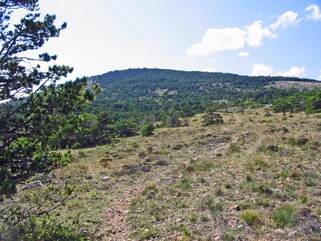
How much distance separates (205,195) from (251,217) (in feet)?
11.9

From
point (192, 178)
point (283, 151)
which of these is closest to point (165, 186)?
point (192, 178)

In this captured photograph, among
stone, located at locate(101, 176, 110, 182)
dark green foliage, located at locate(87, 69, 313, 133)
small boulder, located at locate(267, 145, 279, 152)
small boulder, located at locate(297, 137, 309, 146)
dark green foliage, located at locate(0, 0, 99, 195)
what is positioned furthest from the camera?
dark green foliage, located at locate(87, 69, 313, 133)

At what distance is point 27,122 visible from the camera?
1068 cm

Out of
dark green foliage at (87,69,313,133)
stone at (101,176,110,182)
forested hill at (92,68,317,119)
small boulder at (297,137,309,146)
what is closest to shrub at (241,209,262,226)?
stone at (101,176,110,182)

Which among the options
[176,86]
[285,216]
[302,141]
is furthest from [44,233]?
Answer: [176,86]

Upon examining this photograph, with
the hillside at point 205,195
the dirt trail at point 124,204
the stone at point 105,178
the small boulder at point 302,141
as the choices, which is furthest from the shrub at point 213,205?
the small boulder at point 302,141

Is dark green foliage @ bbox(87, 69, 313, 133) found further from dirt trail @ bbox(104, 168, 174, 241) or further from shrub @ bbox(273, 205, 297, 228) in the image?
shrub @ bbox(273, 205, 297, 228)

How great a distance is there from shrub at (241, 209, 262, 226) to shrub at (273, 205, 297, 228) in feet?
1.38

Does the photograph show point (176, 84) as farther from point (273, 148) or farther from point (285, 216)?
point (285, 216)

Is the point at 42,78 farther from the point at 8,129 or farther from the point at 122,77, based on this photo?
the point at 122,77

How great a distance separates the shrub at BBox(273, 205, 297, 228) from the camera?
11.5 m

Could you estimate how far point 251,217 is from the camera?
12.0 metres

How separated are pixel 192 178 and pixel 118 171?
19.0ft

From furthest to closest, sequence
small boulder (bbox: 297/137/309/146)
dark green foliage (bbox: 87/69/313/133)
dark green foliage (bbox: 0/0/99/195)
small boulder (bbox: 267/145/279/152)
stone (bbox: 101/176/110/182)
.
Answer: dark green foliage (bbox: 87/69/313/133)
small boulder (bbox: 297/137/309/146)
small boulder (bbox: 267/145/279/152)
stone (bbox: 101/176/110/182)
dark green foliage (bbox: 0/0/99/195)
